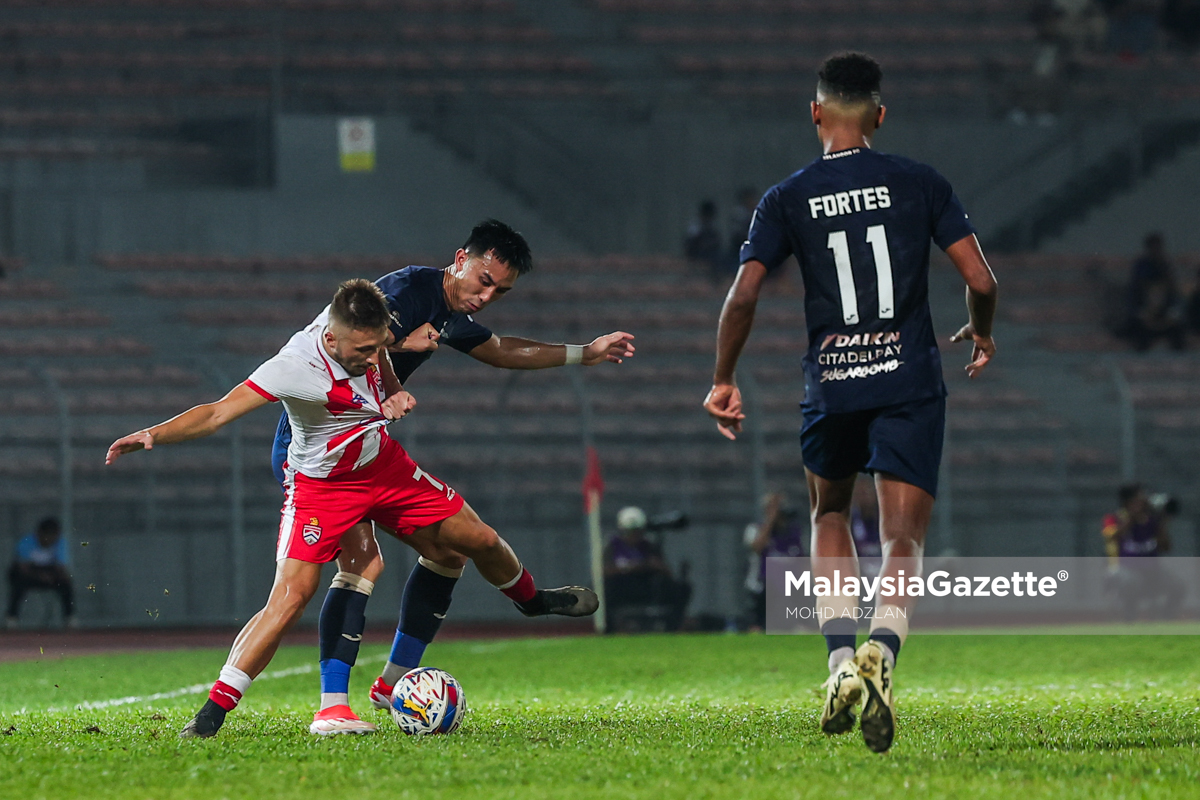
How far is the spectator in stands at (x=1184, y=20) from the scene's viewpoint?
2644cm

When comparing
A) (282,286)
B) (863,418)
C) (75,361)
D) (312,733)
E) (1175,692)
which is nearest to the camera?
(863,418)

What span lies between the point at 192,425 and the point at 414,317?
116cm

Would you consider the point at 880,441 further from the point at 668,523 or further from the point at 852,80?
the point at 668,523

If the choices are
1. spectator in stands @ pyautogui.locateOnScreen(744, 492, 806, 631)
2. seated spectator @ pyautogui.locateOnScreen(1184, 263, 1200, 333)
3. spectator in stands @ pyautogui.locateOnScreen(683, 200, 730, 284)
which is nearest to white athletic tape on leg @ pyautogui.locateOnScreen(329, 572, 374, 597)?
spectator in stands @ pyautogui.locateOnScreen(744, 492, 806, 631)

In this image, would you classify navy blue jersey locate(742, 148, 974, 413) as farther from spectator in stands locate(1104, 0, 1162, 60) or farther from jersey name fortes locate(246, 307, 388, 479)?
spectator in stands locate(1104, 0, 1162, 60)

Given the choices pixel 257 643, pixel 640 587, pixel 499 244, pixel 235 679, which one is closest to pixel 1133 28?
pixel 640 587

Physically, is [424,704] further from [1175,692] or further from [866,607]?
[866,607]

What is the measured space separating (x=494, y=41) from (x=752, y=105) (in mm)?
4653

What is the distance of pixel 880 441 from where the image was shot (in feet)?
17.0

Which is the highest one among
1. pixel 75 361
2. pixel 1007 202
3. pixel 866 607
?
pixel 1007 202

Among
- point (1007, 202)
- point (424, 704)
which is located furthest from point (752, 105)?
point (424, 704)

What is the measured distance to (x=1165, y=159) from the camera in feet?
82.9

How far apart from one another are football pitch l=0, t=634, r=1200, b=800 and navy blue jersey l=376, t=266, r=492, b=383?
5.02 ft

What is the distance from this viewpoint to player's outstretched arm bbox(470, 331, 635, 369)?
6625 millimetres
